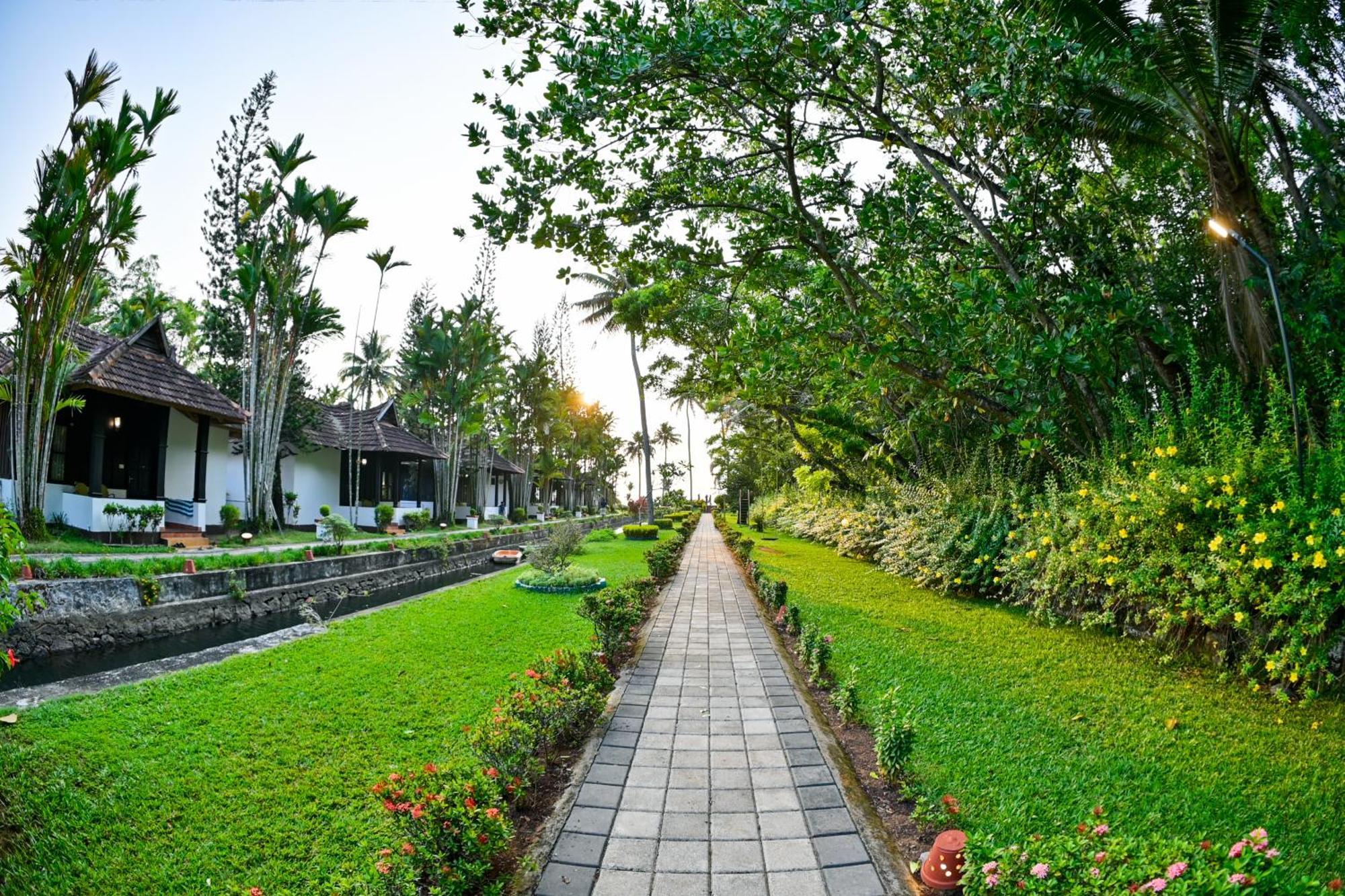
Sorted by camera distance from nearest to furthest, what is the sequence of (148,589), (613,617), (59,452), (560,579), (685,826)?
(685,826)
(613,617)
(148,589)
(560,579)
(59,452)

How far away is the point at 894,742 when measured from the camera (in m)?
3.47

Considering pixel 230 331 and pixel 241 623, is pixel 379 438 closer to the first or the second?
pixel 230 331

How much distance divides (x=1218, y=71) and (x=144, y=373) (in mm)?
17667

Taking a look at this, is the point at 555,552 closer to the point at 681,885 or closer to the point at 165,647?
the point at 165,647

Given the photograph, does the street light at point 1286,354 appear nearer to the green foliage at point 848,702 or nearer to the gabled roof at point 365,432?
the green foliage at point 848,702

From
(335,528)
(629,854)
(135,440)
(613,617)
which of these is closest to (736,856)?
(629,854)

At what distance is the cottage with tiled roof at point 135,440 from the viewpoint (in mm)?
12312

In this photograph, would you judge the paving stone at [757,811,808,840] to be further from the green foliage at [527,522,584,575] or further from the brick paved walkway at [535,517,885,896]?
the green foliage at [527,522,584,575]

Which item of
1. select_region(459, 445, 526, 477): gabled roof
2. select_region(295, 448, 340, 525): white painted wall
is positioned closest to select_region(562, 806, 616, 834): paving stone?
select_region(295, 448, 340, 525): white painted wall

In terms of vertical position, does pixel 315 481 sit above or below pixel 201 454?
below

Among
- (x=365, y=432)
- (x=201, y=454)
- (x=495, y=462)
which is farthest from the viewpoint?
(x=495, y=462)

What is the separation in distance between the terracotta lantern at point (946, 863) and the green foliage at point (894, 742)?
0.83 metres

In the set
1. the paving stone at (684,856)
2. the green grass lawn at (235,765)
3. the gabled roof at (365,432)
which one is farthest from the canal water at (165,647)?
the gabled roof at (365,432)

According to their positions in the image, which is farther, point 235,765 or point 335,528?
point 335,528
